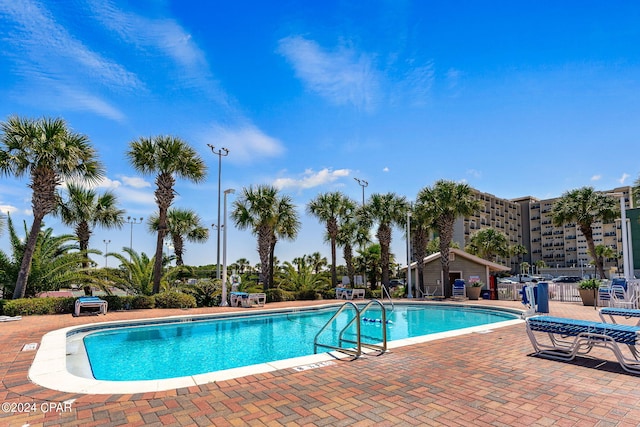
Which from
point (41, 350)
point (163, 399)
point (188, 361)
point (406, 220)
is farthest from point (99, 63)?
point (406, 220)

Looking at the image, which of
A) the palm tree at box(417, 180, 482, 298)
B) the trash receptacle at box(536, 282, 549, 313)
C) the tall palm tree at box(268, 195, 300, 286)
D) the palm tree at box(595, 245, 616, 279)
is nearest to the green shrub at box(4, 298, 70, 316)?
the tall palm tree at box(268, 195, 300, 286)

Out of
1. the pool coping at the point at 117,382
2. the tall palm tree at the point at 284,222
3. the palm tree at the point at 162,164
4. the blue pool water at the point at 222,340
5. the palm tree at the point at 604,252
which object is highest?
the palm tree at the point at 162,164

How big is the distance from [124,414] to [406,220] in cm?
2335

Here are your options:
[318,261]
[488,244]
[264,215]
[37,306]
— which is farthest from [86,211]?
[488,244]

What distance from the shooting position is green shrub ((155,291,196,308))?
51.1ft

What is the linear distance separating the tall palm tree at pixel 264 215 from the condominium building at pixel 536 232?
2264 inches

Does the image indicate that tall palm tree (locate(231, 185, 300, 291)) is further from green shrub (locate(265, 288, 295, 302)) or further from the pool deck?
the pool deck

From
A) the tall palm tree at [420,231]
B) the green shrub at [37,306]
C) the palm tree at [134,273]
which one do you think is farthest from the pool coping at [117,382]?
the tall palm tree at [420,231]

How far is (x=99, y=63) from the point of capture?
36.1ft

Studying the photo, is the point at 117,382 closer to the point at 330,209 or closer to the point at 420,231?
the point at 330,209

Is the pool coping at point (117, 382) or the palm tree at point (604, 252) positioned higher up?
the palm tree at point (604, 252)

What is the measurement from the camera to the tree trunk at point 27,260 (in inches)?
512

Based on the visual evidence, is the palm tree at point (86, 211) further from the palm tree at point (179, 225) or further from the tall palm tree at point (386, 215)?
the tall palm tree at point (386, 215)

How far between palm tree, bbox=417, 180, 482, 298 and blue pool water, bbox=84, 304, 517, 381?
296 inches
